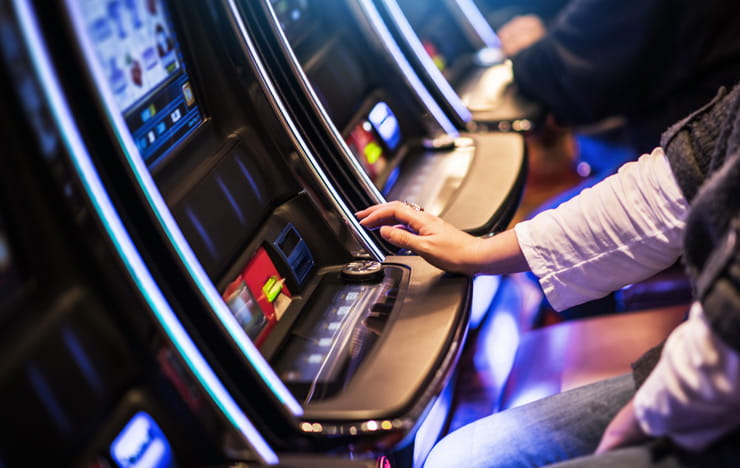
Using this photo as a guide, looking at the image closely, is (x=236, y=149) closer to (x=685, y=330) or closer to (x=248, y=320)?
(x=248, y=320)

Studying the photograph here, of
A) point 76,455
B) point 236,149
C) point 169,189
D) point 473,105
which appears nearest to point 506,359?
point 473,105

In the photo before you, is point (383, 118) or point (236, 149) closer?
point (236, 149)

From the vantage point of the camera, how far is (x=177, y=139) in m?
1.03

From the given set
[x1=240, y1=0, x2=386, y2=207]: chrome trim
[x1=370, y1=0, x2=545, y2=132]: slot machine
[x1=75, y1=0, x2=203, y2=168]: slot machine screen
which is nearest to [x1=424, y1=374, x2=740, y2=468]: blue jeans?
[x1=240, y1=0, x2=386, y2=207]: chrome trim

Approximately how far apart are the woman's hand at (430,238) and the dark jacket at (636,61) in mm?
805

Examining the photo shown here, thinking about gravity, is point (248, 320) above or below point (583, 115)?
above

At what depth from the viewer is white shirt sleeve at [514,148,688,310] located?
1078 millimetres

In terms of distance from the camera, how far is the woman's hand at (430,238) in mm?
1150

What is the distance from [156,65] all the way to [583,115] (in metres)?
1.32

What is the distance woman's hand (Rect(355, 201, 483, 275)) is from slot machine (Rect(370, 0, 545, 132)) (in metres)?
0.59

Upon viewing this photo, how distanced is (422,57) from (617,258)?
800mm

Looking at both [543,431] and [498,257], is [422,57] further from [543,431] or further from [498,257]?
[543,431]

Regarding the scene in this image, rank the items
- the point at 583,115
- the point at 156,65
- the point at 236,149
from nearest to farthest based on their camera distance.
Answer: the point at 156,65
the point at 236,149
the point at 583,115

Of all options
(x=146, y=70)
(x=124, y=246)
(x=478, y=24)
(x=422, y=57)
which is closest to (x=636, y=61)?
(x=422, y=57)
